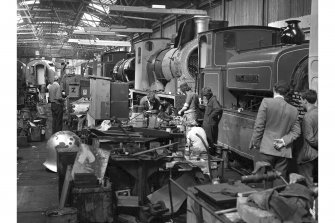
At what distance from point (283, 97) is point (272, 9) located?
7921 mm

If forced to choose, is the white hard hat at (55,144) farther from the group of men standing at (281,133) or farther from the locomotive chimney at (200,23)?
the locomotive chimney at (200,23)

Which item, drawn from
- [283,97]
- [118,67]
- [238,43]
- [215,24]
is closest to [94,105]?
[238,43]

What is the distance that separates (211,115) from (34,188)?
329 centimetres

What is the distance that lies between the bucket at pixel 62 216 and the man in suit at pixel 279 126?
2433mm

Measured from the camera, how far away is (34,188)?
6.53 metres

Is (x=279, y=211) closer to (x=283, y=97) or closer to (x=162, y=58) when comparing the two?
(x=283, y=97)

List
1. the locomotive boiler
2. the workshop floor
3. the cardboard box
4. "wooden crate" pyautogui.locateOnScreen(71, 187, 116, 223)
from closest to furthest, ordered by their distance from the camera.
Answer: "wooden crate" pyautogui.locateOnScreen(71, 187, 116, 223) → the workshop floor → the locomotive boiler → the cardboard box

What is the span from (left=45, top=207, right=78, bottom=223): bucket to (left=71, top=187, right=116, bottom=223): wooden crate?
0.76 feet

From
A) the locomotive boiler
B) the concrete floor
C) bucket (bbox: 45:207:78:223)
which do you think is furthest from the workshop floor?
the locomotive boiler

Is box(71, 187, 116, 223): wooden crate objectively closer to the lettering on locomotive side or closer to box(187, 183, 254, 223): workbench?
box(187, 183, 254, 223): workbench

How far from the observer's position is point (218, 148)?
7254 mm

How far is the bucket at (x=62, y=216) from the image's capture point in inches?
167

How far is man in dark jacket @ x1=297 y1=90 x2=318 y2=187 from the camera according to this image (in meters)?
4.97

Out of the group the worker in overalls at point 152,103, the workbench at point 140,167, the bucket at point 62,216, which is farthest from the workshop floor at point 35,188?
the worker in overalls at point 152,103
